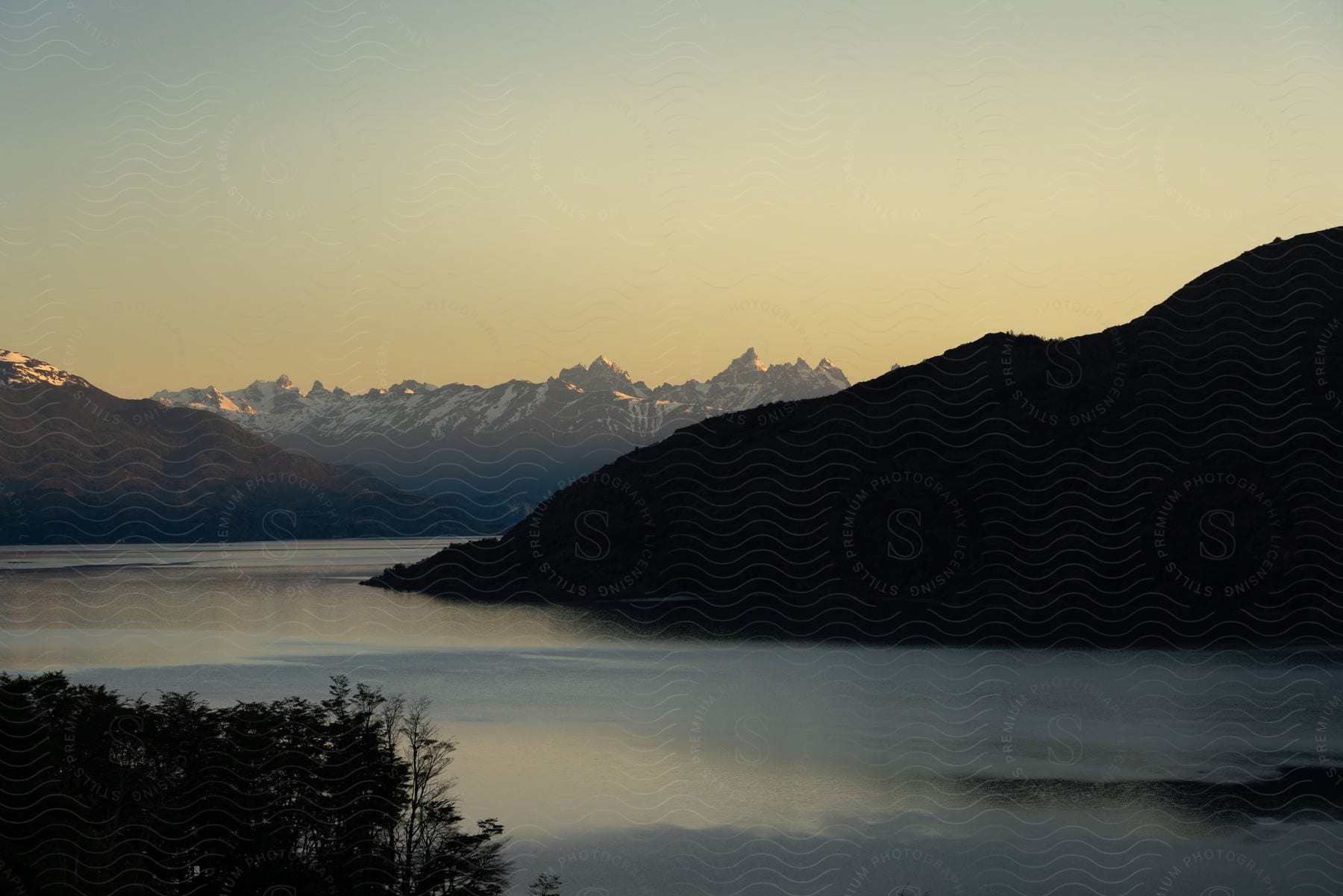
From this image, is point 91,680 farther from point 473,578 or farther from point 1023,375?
point 1023,375

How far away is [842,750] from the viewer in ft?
225

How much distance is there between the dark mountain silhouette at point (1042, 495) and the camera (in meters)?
117

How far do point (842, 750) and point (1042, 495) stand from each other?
65141 millimetres

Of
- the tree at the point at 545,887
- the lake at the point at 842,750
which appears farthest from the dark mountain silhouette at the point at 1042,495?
the tree at the point at 545,887

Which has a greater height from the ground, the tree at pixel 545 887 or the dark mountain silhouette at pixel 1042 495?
the dark mountain silhouette at pixel 1042 495

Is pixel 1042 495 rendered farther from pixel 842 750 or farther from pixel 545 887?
pixel 545 887

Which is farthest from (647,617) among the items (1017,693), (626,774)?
(626,774)

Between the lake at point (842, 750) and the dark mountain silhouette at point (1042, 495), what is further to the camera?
the dark mountain silhouette at point (1042, 495)

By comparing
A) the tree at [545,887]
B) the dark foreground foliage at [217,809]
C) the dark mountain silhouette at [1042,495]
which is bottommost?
the tree at [545,887]

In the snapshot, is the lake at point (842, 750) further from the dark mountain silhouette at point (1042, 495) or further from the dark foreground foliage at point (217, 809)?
the dark mountain silhouette at point (1042, 495)

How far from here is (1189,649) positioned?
10781 centimetres

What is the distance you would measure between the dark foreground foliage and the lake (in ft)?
19.7

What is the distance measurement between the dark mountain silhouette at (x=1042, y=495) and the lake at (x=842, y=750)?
1159 cm

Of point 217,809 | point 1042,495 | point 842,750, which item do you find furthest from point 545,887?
point 1042,495
